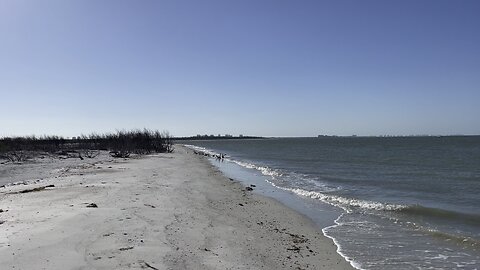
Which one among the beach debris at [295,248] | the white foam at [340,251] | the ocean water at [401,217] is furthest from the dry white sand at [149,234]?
the ocean water at [401,217]

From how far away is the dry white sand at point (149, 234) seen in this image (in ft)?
23.4

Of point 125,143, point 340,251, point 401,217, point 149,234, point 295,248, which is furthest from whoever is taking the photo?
point 125,143

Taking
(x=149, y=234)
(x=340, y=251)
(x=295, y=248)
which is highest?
(x=149, y=234)

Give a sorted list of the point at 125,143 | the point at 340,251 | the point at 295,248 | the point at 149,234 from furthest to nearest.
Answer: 1. the point at 125,143
2. the point at 340,251
3. the point at 295,248
4. the point at 149,234

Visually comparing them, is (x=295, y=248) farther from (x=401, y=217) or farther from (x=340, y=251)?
(x=401, y=217)

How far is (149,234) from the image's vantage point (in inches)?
346

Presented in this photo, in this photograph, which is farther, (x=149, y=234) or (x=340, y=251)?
(x=340, y=251)

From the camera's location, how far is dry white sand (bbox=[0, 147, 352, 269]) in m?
7.14

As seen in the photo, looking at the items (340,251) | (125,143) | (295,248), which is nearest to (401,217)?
(340,251)

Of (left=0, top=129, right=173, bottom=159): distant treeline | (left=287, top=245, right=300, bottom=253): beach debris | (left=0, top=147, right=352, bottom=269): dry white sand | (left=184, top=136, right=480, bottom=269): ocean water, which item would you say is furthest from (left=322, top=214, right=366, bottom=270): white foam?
(left=0, top=129, right=173, bottom=159): distant treeline

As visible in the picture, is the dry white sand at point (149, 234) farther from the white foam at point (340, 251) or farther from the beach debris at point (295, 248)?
the white foam at point (340, 251)

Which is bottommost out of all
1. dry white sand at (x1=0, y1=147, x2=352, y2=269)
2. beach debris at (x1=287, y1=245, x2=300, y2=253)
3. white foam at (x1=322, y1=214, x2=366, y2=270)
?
white foam at (x1=322, y1=214, x2=366, y2=270)

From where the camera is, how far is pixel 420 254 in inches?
387

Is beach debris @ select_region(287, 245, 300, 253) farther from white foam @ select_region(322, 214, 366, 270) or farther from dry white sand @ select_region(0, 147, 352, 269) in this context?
white foam @ select_region(322, 214, 366, 270)
